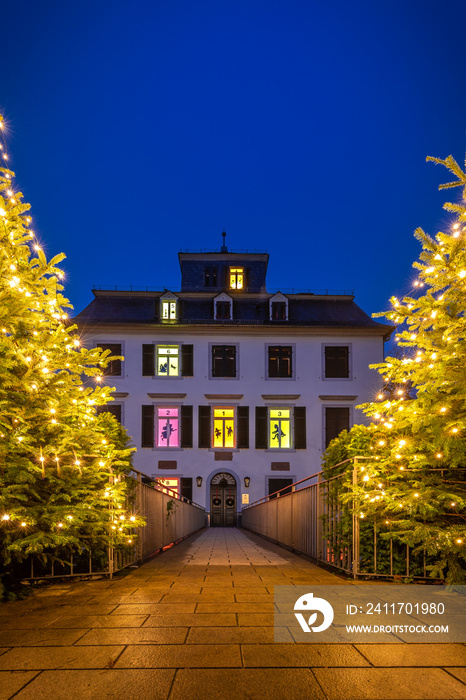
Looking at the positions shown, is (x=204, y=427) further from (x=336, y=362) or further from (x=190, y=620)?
(x=190, y=620)

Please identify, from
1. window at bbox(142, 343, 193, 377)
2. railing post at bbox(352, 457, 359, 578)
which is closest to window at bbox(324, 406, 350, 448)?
window at bbox(142, 343, 193, 377)

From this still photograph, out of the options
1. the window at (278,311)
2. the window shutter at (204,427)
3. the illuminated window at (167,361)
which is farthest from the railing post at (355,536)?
the window at (278,311)

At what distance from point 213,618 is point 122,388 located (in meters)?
22.3

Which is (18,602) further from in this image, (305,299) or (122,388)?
(305,299)

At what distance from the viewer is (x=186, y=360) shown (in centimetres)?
2616

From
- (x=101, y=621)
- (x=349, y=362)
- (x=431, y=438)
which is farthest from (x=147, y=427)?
(x=101, y=621)

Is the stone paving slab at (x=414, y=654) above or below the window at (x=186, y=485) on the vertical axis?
above

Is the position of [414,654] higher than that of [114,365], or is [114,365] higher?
[114,365]

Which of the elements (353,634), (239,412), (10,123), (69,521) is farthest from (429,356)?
(239,412)

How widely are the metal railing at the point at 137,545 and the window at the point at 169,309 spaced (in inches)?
618

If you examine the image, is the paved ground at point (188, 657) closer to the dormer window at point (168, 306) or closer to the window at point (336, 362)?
the window at point (336, 362)

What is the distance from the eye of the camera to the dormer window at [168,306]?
27.1m

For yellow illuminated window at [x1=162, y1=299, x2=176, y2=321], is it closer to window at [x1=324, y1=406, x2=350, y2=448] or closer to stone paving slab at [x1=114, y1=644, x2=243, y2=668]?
window at [x1=324, y1=406, x2=350, y2=448]

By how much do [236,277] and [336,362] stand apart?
795 centimetres
